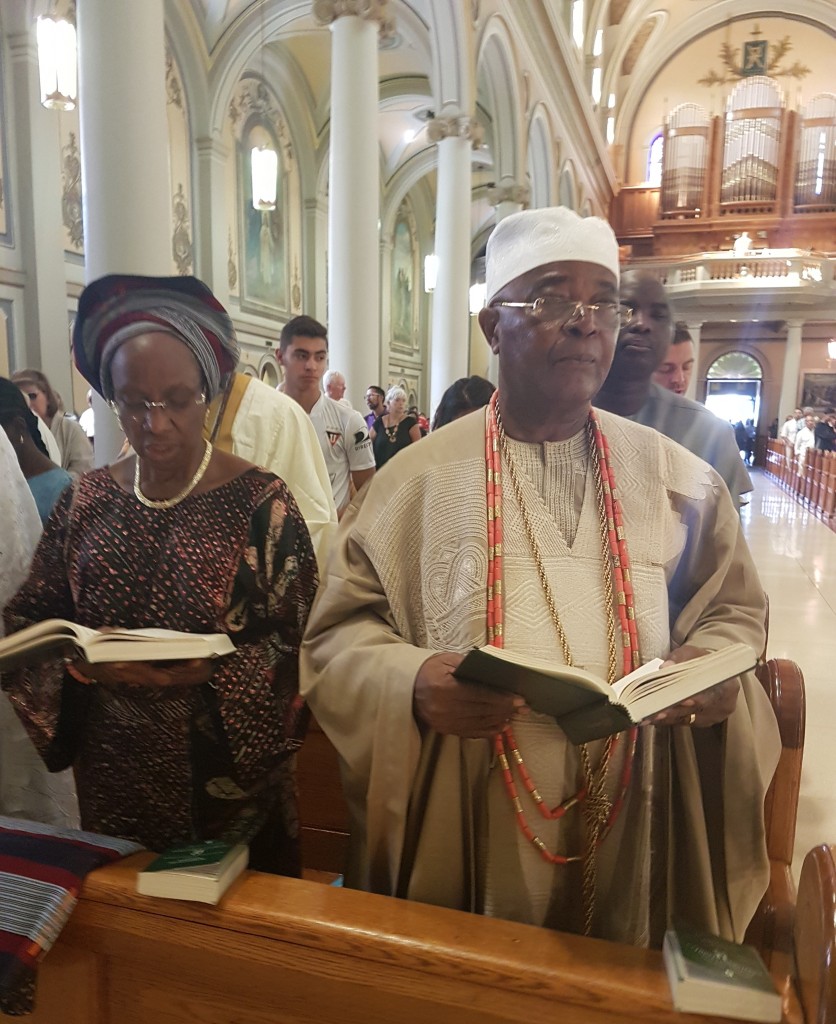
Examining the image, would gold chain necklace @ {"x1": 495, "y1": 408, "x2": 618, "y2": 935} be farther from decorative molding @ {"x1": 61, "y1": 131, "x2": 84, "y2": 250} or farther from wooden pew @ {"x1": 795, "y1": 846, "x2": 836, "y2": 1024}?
decorative molding @ {"x1": 61, "y1": 131, "x2": 84, "y2": 250}

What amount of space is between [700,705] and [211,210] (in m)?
10.2

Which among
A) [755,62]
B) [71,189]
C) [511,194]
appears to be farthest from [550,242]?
[755,62]

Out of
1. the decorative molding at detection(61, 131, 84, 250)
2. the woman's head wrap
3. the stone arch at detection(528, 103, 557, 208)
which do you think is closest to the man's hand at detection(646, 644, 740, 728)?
the woman's head wrap

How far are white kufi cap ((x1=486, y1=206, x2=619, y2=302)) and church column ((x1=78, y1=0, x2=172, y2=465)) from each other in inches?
96.5

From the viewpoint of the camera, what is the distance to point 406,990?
1.02 metres

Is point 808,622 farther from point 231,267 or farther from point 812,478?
point 231,267

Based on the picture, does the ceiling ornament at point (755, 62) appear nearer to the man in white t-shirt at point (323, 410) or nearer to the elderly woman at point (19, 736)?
the man in white t-shirt at point (323, 410)

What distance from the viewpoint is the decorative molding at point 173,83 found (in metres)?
9.11

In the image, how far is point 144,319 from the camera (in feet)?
4.60

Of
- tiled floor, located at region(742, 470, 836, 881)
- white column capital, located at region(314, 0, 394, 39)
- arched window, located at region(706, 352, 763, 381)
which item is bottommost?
tiled floor, located at region(742, 470, 836, 881)

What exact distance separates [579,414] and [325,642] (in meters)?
0.61

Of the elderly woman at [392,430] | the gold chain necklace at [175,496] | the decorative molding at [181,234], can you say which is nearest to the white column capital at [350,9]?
the elderly woman at [392,430]

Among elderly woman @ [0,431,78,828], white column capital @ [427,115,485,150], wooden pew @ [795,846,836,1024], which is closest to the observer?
wooden pew @ [795,846,836,1024]

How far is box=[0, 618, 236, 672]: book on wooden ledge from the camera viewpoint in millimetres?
1175
